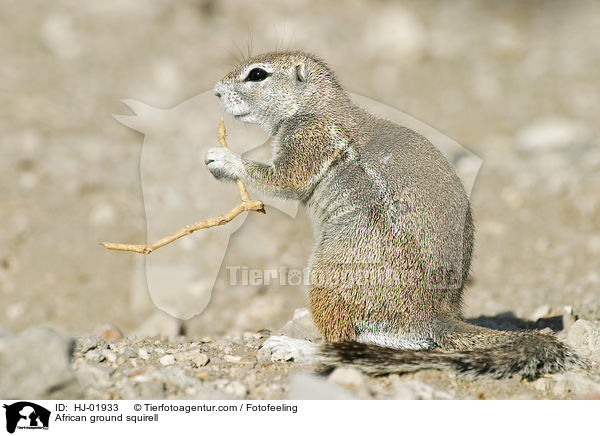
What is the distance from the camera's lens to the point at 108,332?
3.90 m

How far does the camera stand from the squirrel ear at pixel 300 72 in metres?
3.54

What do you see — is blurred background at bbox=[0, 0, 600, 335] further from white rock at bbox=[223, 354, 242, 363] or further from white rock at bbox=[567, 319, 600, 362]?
white rock at bbox=[223, 354, 242, 363]

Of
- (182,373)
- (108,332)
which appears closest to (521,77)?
(108,332)

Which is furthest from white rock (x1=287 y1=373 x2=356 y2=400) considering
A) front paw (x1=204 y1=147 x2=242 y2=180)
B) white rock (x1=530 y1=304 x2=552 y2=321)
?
white rock (x1=530 y1=304 x2=552 y2=321)

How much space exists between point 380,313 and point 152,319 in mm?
2204

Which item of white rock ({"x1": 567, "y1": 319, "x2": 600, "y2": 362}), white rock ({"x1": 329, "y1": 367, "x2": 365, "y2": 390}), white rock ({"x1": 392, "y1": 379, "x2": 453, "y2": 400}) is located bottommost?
white rock ({"x1": 392, "y1": 379, "x2": 453, "y2": 400})

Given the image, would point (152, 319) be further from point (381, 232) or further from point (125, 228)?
point (381, 232)

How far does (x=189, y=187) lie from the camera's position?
249 inches

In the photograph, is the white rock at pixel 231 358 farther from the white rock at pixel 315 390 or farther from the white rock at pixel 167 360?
Result: the white rock at pixel 315 390

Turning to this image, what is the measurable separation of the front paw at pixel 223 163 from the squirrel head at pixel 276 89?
0.96 feet

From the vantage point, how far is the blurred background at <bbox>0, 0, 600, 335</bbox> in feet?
17.2

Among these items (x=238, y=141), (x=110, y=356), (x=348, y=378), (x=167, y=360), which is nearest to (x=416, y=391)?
(x=348, y=378)
